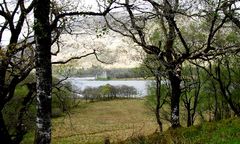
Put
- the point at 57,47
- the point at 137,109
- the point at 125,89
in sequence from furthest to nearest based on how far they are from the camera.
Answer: the point at 125,89 → the point at 137,109 → the point at 57,47

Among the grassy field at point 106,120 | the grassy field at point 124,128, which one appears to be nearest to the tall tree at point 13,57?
the grassy field at point 124,128

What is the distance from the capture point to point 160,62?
24281 millimetres

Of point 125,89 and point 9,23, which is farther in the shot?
point 125,89

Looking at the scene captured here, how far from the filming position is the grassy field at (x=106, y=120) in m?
70.4

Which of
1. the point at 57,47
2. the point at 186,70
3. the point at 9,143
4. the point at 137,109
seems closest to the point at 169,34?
the point at 57,47

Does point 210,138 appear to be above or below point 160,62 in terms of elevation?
below

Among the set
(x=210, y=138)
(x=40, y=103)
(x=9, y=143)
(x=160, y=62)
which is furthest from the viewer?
(x=160, y=62)

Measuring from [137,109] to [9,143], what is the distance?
97.6 meters

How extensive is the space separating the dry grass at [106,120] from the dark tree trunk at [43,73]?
176 feet

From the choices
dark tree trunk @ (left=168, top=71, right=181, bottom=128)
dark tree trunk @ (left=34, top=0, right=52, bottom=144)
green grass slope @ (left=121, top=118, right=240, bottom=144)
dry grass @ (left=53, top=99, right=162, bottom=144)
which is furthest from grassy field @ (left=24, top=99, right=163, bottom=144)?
dark tree trunk @ (left=34, top=0, right=52, bottom=144)

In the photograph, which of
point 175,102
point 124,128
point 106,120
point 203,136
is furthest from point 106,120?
point 203,136

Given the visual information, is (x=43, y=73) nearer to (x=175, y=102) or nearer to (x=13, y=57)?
(x=13, y=57)

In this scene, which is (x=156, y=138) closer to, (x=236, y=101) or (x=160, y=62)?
(x=160, y=62)

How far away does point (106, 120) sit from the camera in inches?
3787
